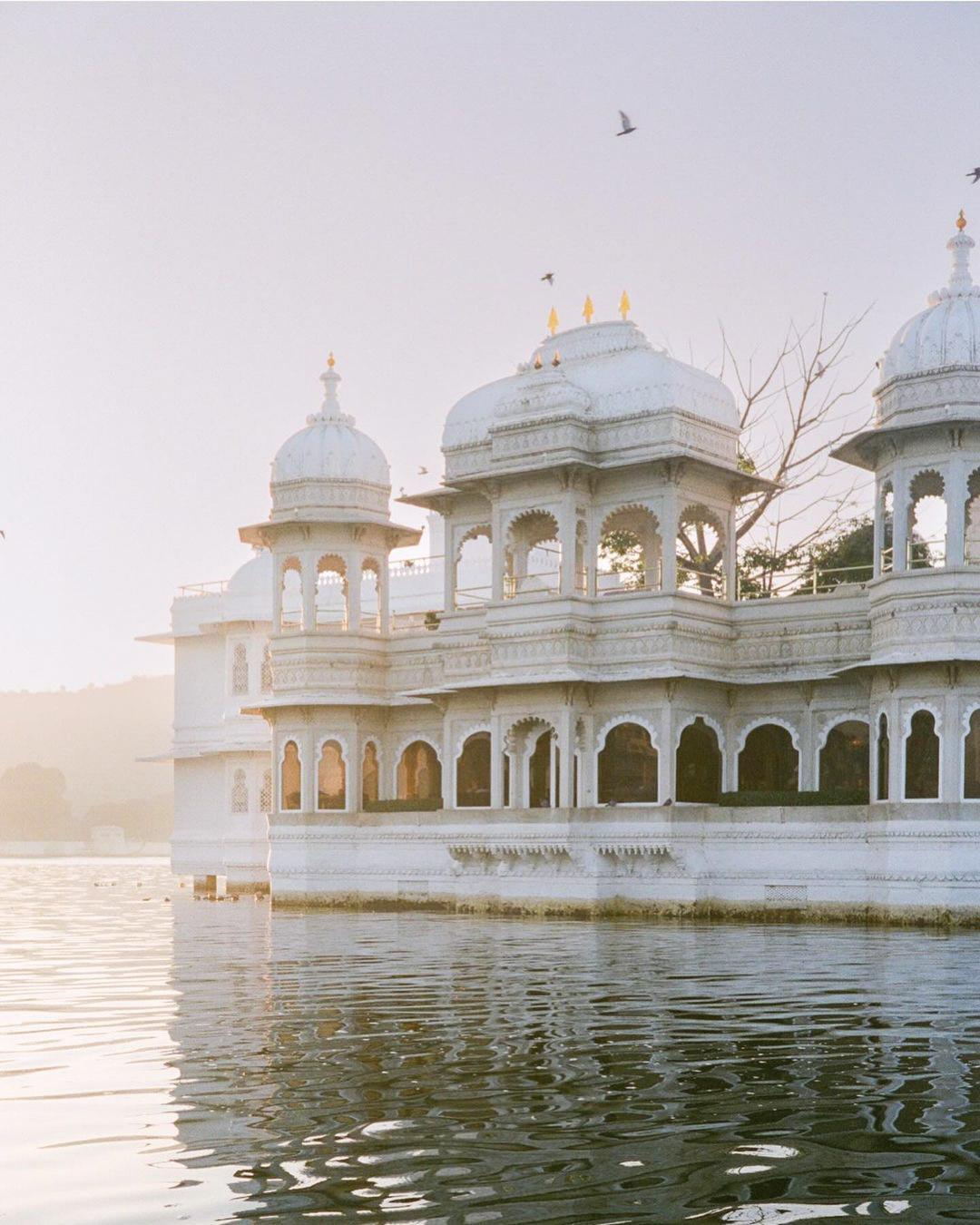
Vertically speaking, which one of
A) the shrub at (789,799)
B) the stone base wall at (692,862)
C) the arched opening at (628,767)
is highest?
the arched opening at (628,767)

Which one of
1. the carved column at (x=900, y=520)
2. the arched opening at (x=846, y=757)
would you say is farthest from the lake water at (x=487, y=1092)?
the arched opening at (x=846, y=757)

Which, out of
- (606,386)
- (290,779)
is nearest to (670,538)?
(606,386)

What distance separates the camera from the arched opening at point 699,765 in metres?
31.1

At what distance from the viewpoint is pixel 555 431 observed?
31.6 metres

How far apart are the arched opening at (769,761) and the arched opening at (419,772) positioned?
24.5 feet

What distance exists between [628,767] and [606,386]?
707 cm

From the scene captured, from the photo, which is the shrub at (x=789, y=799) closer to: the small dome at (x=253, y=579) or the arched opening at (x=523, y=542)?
the arched opening at (x=523, y=542)

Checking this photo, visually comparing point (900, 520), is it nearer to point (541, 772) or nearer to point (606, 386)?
point (606, 386)

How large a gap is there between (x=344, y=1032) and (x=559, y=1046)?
1601mm

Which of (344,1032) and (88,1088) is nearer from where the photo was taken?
(88,1088)

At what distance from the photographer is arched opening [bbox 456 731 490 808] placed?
34.0 metres

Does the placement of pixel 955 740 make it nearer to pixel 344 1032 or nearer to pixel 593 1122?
pixel 344 1032

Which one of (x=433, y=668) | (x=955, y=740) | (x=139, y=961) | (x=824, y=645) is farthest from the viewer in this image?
(x=433, y=668)

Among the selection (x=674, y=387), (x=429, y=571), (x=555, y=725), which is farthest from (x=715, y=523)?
(x=429, y=571)
